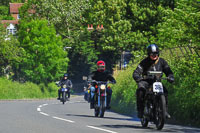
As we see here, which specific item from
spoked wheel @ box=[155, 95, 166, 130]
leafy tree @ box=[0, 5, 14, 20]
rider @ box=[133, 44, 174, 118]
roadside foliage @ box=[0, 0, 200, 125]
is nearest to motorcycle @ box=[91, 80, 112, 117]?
rider @ box=[133, 44, 174, 118]

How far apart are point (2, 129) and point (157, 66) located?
12.7ft

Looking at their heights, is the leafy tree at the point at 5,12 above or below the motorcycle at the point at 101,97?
above

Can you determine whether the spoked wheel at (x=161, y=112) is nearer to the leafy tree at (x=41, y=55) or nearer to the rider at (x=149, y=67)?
the rider at (x=149, y=67)

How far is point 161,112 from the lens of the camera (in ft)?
36.9

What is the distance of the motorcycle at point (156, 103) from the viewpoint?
446 inches

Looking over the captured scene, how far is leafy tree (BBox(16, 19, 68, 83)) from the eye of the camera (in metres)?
54.4

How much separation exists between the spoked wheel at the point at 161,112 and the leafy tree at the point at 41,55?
141 feet

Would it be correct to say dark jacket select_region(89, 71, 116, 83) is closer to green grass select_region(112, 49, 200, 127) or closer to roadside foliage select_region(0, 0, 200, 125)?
green grass select_region(112, 49, 200, 127)

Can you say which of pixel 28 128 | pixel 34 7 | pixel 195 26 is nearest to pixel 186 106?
pixel 195 26

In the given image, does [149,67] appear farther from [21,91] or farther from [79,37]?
[79,37]

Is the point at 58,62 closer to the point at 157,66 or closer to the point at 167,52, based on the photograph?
the point at 167,52

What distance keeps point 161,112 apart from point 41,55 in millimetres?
44521

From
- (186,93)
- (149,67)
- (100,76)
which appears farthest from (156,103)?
(100,76)

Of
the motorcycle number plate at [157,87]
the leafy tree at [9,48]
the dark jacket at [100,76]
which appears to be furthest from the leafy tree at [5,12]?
the motorcycle number plate at [157,87]
